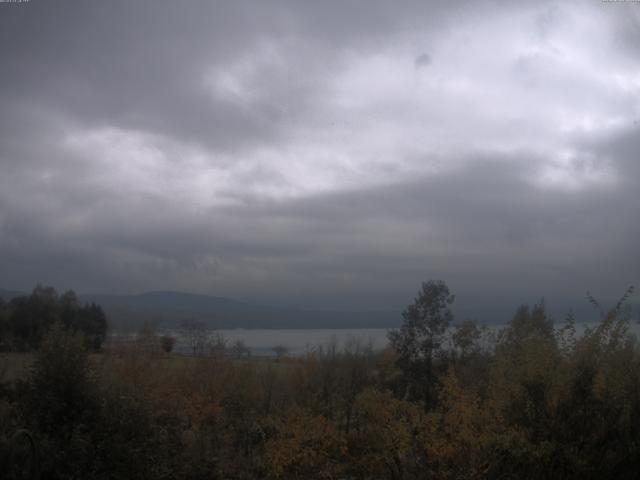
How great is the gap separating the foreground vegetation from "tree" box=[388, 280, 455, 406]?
476 inches

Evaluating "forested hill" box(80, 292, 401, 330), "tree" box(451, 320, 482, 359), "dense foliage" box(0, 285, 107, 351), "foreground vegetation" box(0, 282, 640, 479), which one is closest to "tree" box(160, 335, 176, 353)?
"dense foliage" box(0, 285, 107, 351)

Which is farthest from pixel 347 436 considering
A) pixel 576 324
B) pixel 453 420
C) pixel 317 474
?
pixel 576 324

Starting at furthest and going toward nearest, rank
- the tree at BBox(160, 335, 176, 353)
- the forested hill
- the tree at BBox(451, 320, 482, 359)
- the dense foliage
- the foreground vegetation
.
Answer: the forested hill → the dense foliage → the tree at BBox(160, 335, 176, 353) → the tree at BBox(451, 320, 482, 359) → the foreground vegetation

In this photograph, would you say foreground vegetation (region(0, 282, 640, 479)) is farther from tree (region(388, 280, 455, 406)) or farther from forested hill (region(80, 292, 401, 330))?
forested hill (region(80, 292, 401, 330))

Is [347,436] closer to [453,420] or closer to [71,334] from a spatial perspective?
[453,420]

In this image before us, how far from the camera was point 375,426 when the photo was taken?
55.1 feet

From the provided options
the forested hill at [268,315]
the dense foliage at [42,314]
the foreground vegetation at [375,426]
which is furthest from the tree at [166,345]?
the forested hill at [268,315]

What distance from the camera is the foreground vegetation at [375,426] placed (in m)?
12.1

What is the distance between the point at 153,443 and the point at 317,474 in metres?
6.35

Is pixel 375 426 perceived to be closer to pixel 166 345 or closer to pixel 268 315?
pixel 166 345

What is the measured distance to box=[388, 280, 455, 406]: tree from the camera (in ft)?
112

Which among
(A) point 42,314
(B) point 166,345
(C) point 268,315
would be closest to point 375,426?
(B) point 166,345

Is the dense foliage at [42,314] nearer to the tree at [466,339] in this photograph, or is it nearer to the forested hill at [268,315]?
the tree at [466,339]

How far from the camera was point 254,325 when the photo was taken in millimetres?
149000
